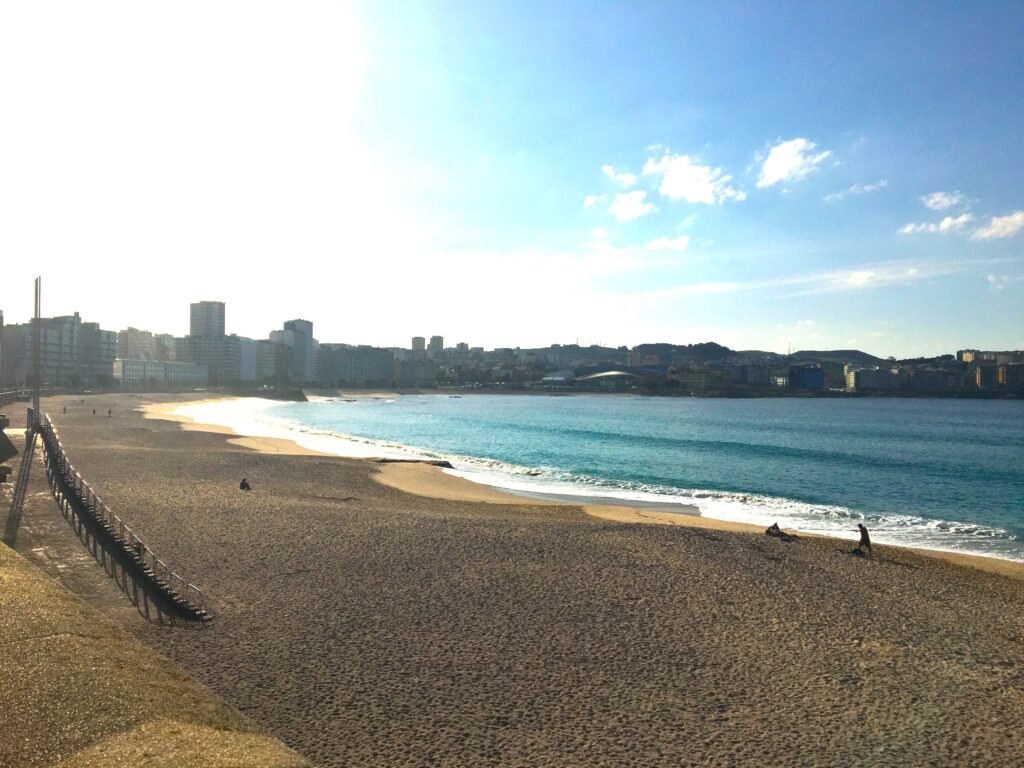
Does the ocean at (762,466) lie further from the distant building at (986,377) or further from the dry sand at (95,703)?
the distant building at (986,377)

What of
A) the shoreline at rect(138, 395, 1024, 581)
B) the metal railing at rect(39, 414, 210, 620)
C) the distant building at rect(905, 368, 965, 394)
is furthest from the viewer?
the distant building at rect(905, 368, 965, 394)

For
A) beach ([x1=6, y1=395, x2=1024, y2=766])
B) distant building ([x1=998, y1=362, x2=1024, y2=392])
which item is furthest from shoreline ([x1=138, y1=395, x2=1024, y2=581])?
distant building ([x1=998, y1=362, x2=1024, y2=392])

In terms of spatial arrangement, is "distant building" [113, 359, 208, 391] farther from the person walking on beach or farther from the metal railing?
the person walking on beach

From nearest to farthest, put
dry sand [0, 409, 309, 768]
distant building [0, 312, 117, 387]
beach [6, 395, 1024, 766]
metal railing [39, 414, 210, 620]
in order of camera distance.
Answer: dry sand [0, 409, 309, 768]
beach [6, 395, 1024, 766]
metal railing [39, 414, 210, 620]
distant building [0, 312, 117, 387]

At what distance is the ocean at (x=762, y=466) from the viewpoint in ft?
83.7

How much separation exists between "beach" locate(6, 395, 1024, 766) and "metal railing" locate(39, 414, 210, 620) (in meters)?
0.48

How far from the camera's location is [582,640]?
36.3 feet

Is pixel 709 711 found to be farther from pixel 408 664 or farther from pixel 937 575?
pixel 937 575

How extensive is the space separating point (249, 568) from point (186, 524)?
486cm

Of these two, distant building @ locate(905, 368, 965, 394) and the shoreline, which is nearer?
the shoreline

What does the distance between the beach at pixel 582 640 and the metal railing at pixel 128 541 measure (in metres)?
0.48

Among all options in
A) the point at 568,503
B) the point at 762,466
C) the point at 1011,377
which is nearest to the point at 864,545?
the point at 568,503

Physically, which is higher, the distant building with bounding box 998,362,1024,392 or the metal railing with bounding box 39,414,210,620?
the distant building with bounding box 998,362,1024,392

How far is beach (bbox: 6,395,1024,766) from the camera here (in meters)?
8.12
